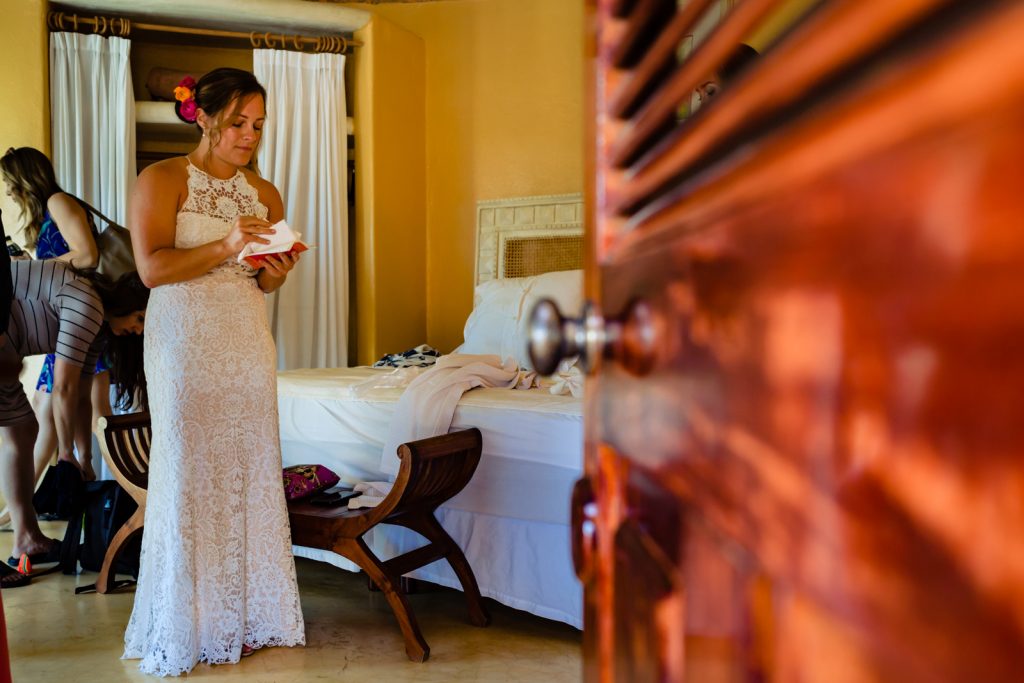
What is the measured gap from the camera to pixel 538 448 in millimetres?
2814

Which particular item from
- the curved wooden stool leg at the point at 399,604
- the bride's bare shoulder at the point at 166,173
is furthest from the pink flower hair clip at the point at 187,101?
the curved wooden stool leg at the point at 399,604

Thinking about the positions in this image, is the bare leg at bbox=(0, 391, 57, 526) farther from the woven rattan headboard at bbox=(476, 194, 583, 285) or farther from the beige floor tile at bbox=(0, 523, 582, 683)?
the woven rattan headboard at bbox=(476, 194, 583, 285)

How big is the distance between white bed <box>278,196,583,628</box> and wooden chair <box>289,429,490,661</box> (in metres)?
0.11

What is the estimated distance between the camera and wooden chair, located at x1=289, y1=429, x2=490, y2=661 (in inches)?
104

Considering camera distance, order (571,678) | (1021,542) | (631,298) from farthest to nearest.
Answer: (571,678), (631,298), (1021,542)

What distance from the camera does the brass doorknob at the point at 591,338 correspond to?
517 mm

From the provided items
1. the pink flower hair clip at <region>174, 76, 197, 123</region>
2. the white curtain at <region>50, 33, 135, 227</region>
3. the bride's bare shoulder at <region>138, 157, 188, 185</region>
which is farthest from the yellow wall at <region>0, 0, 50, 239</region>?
the bride's bare shoulder at <region>138, 157, 188, 185</region>

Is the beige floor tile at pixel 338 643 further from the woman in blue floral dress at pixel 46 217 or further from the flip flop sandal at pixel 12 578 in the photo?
the woman in blue floral dress at pixel 46 217

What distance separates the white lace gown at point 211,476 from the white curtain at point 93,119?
2538 millimetres

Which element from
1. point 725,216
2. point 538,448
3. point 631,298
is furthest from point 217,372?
point 725,216

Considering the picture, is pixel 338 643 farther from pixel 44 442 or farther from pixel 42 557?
pixel 44 442

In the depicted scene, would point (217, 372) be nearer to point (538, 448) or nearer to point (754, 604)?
point (538, 448)

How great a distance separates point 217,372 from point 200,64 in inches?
145

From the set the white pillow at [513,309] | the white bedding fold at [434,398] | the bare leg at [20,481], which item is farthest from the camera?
the white pillow at [513,309]
